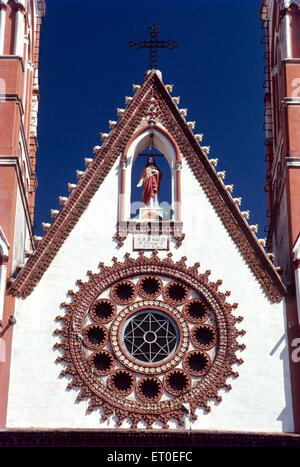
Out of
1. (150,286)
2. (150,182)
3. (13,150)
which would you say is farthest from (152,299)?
(13,150)

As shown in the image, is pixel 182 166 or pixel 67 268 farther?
pixel 182 166

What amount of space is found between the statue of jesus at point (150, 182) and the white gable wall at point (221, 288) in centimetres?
81

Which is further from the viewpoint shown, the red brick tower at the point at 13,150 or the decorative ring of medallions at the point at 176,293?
the decorative ring of medallions at the point at 176,293

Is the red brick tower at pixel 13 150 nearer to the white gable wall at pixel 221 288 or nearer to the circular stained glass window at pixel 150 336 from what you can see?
the white gable wall at pixel 221 288

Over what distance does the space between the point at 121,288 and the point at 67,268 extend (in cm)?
125

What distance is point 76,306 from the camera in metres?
22.1

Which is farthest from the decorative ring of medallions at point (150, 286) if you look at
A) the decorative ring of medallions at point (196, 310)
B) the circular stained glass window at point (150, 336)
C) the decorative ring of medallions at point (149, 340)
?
the decorative ring of medallions at point (196, 310)

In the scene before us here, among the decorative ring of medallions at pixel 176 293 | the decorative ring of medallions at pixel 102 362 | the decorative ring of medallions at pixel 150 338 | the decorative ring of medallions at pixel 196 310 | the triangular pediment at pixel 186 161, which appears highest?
the triangular pediment at pixel 186 161

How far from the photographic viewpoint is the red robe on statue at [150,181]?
24359mm

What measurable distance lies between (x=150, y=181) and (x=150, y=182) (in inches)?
1.1

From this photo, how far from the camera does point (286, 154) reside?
23703mm
